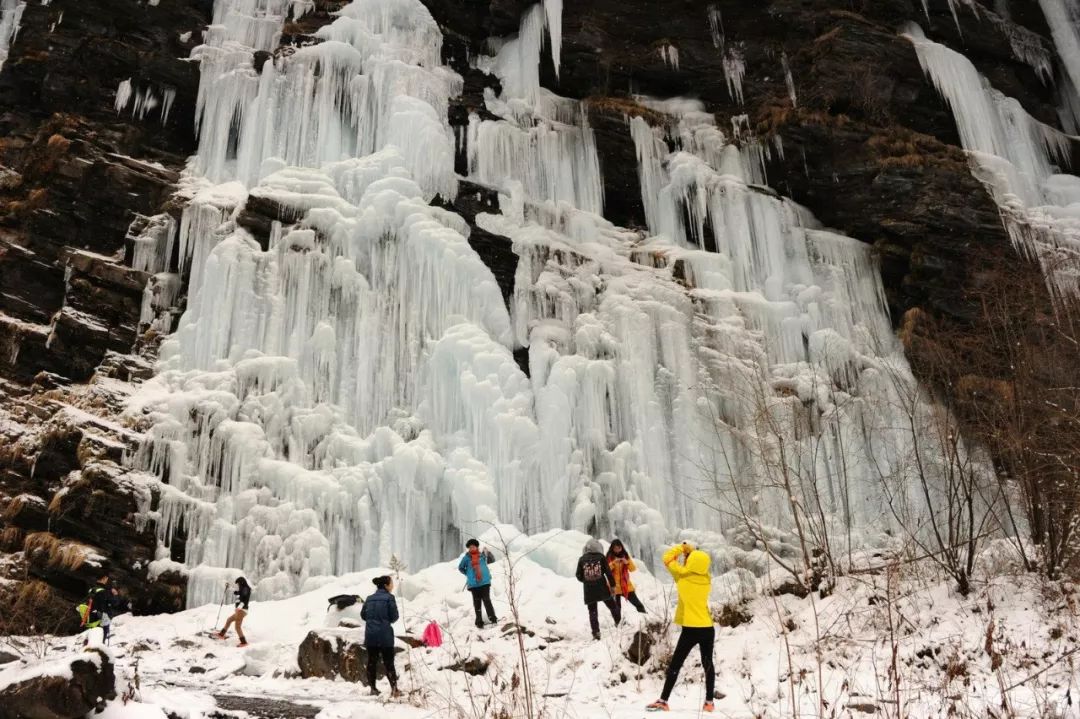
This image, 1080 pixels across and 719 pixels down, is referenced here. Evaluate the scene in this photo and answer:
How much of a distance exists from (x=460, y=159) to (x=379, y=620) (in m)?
14.1

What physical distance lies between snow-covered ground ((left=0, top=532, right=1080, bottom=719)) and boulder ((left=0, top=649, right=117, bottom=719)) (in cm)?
23

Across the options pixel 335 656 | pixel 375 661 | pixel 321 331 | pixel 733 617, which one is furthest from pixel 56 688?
pixel 321 331

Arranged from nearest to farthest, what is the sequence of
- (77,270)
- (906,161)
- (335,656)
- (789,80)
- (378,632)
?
1. (378,632)
2. (335,656)
3. (77,270)
4. (906,161)
5. (789,80)

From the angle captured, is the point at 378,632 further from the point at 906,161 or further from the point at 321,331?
the point at 906,161

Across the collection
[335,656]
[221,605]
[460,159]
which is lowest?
[335,656]

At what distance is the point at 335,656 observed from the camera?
847 centimetres

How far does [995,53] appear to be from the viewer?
22.4 metres

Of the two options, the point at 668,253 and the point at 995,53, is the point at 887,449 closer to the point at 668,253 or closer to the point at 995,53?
the point at 668,253

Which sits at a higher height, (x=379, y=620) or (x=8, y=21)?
(x=8, y=21)

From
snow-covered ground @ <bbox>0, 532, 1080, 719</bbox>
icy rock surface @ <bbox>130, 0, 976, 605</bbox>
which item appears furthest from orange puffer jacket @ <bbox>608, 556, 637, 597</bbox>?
icy rock surface @ <bbox>130, 0, 976, 605</bbox>

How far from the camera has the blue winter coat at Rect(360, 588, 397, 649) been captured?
7.41 m

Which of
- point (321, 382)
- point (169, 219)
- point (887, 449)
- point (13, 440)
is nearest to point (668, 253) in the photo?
point (887, 449)

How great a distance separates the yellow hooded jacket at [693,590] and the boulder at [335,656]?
11.8ft

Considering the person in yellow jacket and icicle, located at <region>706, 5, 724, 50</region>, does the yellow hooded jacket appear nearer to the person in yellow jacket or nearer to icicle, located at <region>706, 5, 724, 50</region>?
the person in yellow jacket
